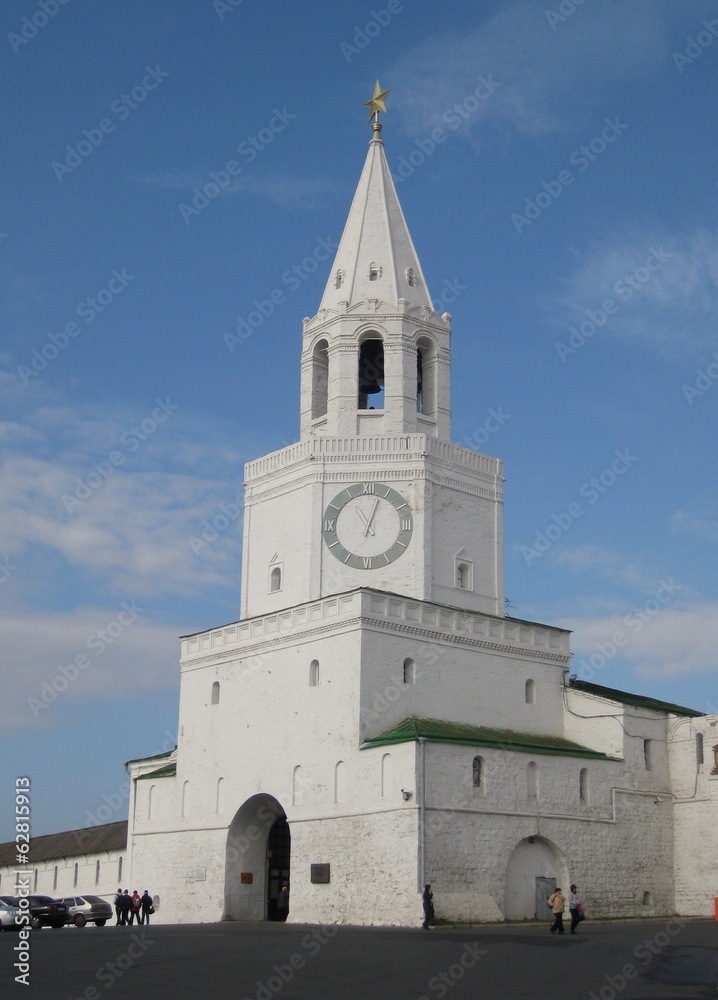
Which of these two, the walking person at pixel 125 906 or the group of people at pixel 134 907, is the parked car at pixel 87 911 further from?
the walking person at pixel 125 906

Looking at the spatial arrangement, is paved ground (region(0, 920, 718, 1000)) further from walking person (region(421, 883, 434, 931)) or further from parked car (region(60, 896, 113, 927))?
parked car (region(60, 896, 113, 927))

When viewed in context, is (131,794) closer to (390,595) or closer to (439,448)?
(390,595)

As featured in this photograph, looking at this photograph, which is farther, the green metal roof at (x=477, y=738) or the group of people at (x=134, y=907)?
the group of people at (x=134, y=907)

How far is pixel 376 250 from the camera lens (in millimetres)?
45438

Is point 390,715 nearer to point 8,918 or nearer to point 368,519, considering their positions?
point 368,519

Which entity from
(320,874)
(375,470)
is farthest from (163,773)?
(375,470)

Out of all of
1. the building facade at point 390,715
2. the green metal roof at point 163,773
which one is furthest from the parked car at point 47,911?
the green metal roof at point 163,773

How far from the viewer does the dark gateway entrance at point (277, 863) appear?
41000 millimetres

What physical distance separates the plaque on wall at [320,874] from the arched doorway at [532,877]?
5395mm

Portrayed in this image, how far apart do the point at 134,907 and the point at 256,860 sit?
14.2 ft

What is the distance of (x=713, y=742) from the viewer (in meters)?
43.2

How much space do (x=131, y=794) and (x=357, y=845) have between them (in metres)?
12.5

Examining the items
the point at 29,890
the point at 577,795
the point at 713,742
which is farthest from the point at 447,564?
the point at 29,890

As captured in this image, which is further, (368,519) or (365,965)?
(368,519)
